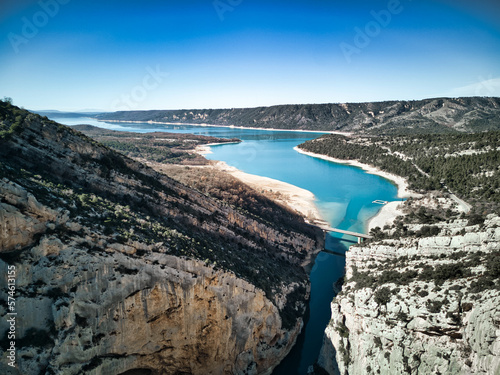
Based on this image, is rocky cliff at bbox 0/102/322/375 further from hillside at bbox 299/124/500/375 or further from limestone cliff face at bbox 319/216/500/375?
hillside at bbox 299/124/500/375

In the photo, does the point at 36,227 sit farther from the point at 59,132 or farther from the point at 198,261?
the point at 59,132

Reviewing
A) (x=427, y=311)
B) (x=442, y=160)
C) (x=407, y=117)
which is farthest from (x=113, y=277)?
(x=407, y=117)

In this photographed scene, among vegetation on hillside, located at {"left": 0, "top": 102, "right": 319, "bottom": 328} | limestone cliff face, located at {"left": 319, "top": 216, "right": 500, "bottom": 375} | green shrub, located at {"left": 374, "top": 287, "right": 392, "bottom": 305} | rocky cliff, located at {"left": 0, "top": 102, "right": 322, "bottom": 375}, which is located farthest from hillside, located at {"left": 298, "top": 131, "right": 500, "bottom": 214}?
rocky cliff, located at {"left": 0, "top": 102, "right": 322, "bottom": 375}

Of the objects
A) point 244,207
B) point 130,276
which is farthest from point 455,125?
point 130,276

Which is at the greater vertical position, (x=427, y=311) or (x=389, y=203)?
(x=427, y=311)

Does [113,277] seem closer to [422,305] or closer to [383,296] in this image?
[383,296]

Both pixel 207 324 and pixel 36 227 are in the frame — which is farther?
pixel 207 324
